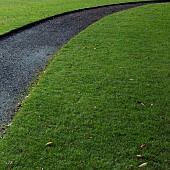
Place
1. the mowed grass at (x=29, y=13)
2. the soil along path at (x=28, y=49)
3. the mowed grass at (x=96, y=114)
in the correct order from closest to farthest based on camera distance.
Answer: the mowed grass at (x=96, y=114)
the soil along path at (x=28, y=49)
the mowed grass at (x=29, y=13)

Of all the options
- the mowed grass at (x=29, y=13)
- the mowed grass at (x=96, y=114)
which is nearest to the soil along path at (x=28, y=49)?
the mowed grass at (x=96, y=114)

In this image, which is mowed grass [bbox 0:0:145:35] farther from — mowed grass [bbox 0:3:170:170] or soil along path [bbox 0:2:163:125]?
mowed grass [bbox 0:3:170:170]

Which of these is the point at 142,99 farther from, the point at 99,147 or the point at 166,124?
the point at 99,147

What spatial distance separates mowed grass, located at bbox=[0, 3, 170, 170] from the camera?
222 inches

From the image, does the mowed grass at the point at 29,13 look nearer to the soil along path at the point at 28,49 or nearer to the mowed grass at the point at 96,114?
the soil along path at the point at 28,49

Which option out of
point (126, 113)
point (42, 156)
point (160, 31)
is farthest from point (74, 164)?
point (160, 31)

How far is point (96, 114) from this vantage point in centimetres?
706

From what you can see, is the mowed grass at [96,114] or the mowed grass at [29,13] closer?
the mowed grass at [96,114]

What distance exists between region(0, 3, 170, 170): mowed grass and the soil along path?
1.11ft

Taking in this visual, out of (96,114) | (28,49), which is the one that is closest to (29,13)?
(28,49)

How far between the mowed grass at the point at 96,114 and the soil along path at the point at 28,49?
0.34m

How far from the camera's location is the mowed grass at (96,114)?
5.63 m

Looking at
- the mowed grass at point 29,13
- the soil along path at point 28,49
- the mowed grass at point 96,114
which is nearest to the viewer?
the mowed grass at point 96,114

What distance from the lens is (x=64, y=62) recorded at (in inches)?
408
